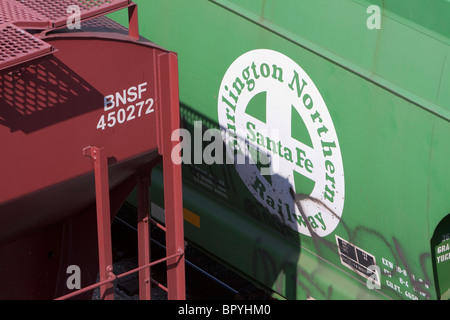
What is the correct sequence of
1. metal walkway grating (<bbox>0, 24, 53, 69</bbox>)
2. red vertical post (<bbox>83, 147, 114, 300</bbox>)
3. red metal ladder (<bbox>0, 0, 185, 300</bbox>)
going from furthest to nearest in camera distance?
1. red vertical post (<bbox>83, 147, 114, 300</bbox>)
2. red metal ladder (<bbox>0, 0, 185, 300</bbox>)
3. metal walkway grating (<bbox>0, 24, 53, 69</bbox>)

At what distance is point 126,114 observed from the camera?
4.71 metres

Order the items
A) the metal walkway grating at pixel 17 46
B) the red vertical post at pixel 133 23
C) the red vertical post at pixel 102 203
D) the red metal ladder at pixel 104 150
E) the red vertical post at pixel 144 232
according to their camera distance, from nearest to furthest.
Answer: the metal walkway grating at pixel 17 46, the red metal ladder at pixel 104 150, the red vertical post at pixel 102 203, the red vertical post at pixel 133 23, the red vertical post at pixel 144 232

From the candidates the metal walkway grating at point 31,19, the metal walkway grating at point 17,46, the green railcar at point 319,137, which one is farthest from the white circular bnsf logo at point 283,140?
the metal walkway grating at point 17,46

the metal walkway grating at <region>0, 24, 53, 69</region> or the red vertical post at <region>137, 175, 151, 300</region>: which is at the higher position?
the metal walkway grating at <region>0, 24, 53, 69</region>

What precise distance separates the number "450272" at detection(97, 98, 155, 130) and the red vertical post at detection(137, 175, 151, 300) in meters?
0.62

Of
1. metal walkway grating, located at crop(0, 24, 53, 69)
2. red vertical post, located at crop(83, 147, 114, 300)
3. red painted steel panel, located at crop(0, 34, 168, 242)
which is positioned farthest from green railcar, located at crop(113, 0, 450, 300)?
metal walkway grating, located at crop(0, 24, 53, 69)

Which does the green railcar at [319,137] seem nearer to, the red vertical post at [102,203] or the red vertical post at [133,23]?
the red vertical post at [133,23]

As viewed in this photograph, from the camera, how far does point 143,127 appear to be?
190 inches

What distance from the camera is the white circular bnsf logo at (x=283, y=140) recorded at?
531 cm

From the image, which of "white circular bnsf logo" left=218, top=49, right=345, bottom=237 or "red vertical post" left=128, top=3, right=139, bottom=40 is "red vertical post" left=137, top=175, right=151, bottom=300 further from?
"red vertical post" left=128, top=3, right=139, bottom=40

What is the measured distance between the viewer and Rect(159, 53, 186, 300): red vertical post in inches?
188

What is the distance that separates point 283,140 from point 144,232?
1.09 m

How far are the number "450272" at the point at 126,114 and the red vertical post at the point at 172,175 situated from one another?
95mm

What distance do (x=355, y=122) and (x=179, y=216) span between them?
1201mm
